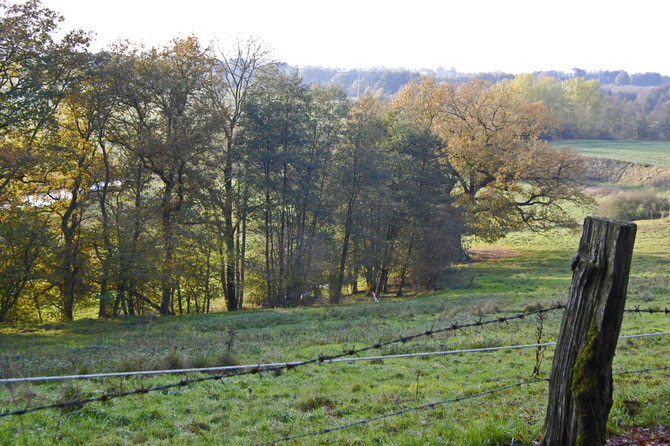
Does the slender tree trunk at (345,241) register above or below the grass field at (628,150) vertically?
below

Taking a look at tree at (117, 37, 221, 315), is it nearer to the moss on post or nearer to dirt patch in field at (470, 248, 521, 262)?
the moss on post

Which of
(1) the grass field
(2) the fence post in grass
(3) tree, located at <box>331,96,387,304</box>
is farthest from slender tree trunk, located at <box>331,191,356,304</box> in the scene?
(1) the grass field

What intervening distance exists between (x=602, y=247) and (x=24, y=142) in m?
26.8

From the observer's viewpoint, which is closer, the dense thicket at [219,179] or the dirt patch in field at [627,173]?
the dense thicket at [219,179]

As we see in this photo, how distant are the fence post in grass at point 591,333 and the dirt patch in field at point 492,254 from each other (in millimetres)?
42693

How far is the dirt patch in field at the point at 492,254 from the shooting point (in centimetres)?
4698

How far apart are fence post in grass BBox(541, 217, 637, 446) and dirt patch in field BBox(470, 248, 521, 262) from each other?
4269 cm

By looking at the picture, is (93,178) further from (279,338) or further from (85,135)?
(279,338)

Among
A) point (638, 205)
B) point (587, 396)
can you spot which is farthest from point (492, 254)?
point (587, 396)

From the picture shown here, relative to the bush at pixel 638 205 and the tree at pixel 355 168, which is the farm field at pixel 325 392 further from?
the bush at pixel 638 205

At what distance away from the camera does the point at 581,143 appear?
92.4 m

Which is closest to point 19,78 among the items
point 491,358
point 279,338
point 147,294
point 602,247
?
point 147,294

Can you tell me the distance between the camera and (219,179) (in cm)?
3216

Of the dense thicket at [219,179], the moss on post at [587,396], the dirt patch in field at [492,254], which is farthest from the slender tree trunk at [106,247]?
the dirt patch in field at [492,254]
